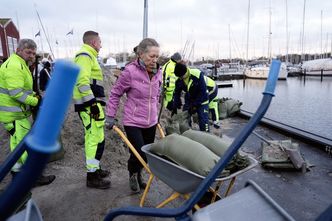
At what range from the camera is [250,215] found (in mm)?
1771

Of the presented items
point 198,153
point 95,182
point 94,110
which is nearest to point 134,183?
point 95,182

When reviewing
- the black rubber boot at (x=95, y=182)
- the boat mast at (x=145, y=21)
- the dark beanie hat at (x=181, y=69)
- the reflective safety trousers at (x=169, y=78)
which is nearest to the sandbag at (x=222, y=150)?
the black rubber boot at (x=95, y=182)

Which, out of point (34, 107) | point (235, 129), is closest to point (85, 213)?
point (34, 107)

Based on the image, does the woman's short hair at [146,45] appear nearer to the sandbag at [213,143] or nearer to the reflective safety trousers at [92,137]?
Result: the reflective safety trousers at [92,137]

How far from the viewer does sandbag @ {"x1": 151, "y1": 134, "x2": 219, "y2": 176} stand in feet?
8.10

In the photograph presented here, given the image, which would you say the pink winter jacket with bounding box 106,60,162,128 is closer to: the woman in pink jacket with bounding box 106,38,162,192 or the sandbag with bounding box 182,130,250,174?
the woman in pink jacket with bounding box 106,38,162,192

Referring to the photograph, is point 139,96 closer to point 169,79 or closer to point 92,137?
point 92,137

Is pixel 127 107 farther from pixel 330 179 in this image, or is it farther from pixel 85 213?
pixel 330 179

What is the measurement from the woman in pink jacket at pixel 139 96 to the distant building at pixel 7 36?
A: 27.4 meters

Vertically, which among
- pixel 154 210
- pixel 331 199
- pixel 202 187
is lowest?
pixel 331 199

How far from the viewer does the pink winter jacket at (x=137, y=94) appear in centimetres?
361

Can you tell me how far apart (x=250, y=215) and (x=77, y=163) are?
372 cm

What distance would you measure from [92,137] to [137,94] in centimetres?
79

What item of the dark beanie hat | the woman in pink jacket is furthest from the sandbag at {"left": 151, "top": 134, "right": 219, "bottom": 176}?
the dark beanie hat
